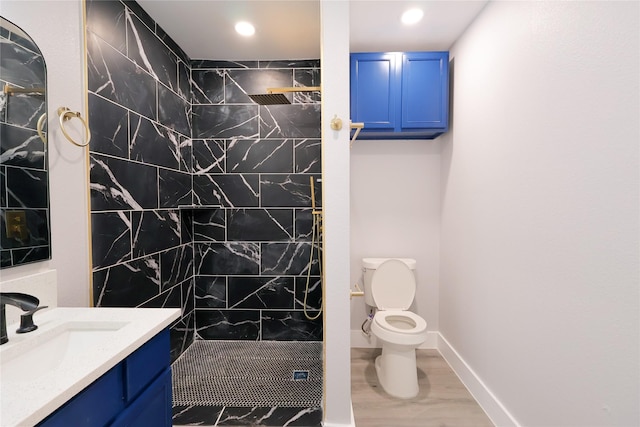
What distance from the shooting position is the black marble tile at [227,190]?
2533 millimetres

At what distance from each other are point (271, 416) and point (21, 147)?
193 cm

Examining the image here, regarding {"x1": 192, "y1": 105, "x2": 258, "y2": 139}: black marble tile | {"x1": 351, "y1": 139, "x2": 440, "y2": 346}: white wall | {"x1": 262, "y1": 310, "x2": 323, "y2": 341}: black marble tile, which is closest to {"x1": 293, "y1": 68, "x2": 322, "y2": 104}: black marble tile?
{"x1": 192, "y1": 105, "x2": 258, "y2": 139}: black marble tile

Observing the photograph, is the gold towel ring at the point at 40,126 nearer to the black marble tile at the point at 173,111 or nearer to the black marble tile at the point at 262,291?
the black marble tile at the point at 173,111

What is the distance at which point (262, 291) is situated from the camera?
256 centimetres

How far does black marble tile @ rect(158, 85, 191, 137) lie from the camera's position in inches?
82.6

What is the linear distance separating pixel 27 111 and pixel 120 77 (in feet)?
2.29

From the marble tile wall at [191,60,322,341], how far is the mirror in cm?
137

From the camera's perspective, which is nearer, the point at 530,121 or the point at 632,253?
the point at 632,253

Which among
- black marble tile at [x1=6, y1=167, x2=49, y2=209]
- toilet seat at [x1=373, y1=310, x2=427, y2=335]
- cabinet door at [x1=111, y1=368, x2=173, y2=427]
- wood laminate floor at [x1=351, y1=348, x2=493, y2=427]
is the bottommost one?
wood laminate floor at [x1=351, y1=348, x2=493, y2=427]

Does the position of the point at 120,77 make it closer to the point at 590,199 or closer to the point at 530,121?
the point at 530,121

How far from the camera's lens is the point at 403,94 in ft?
7.20

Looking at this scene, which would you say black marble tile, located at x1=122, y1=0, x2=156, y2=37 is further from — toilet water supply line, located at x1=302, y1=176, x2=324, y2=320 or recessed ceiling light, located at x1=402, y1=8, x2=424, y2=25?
recessed ceiling light, located at x1=402, y1=8, x2=424, y2=25

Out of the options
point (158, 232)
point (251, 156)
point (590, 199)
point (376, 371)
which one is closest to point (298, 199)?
point (251, 156)

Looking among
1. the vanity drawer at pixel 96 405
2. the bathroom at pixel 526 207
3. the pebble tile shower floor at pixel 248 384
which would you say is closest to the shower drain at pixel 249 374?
the pebble tile shower floor at pixel 248 384
